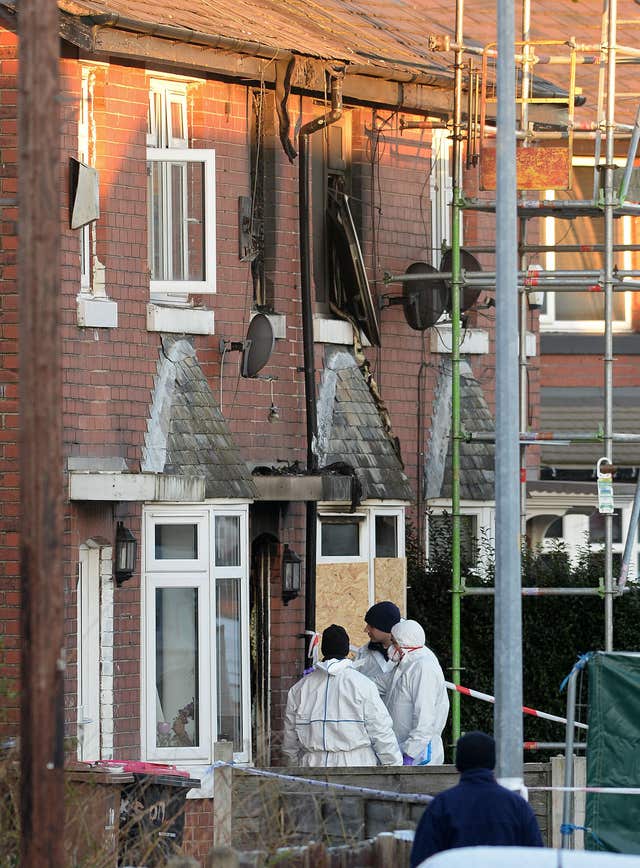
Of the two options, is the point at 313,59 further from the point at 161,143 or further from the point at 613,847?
the point at 613,847

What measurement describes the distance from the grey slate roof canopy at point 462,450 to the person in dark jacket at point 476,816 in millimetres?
8564

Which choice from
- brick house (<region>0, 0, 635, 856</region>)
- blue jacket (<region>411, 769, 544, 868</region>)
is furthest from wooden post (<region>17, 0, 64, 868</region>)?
brick house (<region>0, 0, 635, 856</region>)

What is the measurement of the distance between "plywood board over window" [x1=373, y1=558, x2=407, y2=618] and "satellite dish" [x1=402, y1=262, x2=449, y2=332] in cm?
197

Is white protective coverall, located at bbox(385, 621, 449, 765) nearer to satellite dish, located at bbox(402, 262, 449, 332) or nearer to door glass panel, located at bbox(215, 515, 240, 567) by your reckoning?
door glass panel, located at bbox(215, 515, 240, 567)

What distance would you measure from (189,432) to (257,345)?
3.21ft

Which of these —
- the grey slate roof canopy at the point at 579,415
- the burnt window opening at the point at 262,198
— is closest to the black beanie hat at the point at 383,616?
the burnt window opening at the point at 262,198

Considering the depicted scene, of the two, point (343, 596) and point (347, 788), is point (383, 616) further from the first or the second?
point (343, 596)

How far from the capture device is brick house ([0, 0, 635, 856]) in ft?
46.6

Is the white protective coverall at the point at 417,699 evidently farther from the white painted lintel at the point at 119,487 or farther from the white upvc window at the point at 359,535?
the white upvc window at the point at 359,535

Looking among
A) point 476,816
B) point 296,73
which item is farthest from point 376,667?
point 296,73

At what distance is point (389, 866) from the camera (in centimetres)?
948

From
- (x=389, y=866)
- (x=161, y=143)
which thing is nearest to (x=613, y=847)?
(x=389, y=866)

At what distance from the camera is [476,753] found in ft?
29.6

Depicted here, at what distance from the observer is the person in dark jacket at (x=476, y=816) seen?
8852 mm
